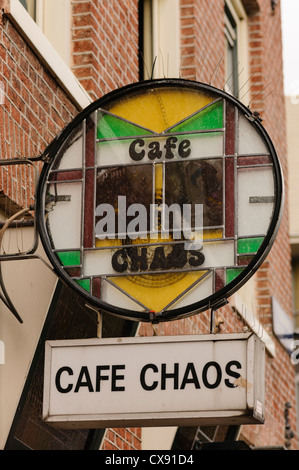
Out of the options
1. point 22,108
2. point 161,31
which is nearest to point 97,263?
point 22,108

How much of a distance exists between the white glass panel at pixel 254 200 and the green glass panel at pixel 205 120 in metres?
0.29

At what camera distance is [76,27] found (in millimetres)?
7785

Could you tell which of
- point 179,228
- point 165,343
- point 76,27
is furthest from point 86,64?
point 165,343

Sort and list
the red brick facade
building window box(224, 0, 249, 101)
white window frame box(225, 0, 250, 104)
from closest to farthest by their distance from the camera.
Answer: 1. the red brick facade
2. building window box(224, 0, 249, 101)
3. white window frame box(225, 0, 250, 104)

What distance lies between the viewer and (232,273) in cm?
539

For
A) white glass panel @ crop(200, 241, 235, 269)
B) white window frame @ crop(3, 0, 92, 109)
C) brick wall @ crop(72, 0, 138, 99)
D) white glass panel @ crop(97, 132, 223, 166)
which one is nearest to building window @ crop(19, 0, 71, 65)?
brick wall @ crop(72, 0, 138, 99)

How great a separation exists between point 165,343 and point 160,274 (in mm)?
448

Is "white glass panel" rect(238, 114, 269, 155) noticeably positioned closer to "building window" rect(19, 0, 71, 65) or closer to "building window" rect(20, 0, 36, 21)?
"building window" rect(20, 0, 36, 21)

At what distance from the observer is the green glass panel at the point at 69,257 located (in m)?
5.58

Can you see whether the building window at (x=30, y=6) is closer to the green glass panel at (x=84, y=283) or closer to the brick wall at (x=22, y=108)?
the brick wall at (x=22, y=108)

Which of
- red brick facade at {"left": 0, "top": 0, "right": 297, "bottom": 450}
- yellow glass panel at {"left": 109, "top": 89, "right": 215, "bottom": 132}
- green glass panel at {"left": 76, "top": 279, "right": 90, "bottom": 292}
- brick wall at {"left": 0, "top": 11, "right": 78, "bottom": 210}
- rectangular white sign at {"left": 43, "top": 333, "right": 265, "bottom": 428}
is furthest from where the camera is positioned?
red brick facade at {"left": 0, "top": 0, "right": 297, "bottom": 450}

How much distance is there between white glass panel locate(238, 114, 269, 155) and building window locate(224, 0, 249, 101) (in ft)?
20.4

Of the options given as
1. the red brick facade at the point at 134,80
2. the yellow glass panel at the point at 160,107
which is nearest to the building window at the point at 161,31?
the red brick facade at the point at 134,80

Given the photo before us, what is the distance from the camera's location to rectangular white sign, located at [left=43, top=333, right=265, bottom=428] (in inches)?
199
